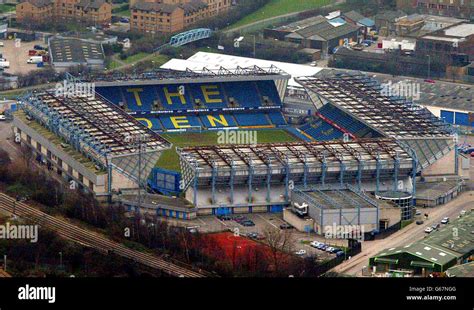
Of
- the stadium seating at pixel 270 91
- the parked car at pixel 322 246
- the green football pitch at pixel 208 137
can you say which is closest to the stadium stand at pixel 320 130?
the green football pitch at pixel 208 137

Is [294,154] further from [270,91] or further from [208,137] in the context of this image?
[270,91]

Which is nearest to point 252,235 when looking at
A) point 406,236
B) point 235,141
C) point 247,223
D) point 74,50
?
point 247,223

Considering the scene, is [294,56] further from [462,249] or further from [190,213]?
[462,249]

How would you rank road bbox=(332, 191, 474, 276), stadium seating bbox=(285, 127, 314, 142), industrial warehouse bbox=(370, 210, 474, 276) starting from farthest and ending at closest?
1. stadium seating bbox=(285, 127, 314, 142)
2. road bbox=(332, 191, 474, 276)
3. industrial warehouse bbox=(370, 210, 474, 276)

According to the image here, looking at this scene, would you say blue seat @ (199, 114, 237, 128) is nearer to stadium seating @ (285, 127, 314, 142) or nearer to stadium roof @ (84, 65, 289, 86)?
stadium roof @ (84, 65, 289, 86)

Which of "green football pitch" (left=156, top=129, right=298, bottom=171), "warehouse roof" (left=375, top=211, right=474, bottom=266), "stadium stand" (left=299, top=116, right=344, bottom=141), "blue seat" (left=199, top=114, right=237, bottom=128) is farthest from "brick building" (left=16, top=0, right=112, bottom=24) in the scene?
"warehouse roof" (left=375, top=211, right=474, bottom=266)

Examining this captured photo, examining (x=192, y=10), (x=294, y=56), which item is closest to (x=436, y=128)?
(x=294, y=56)
